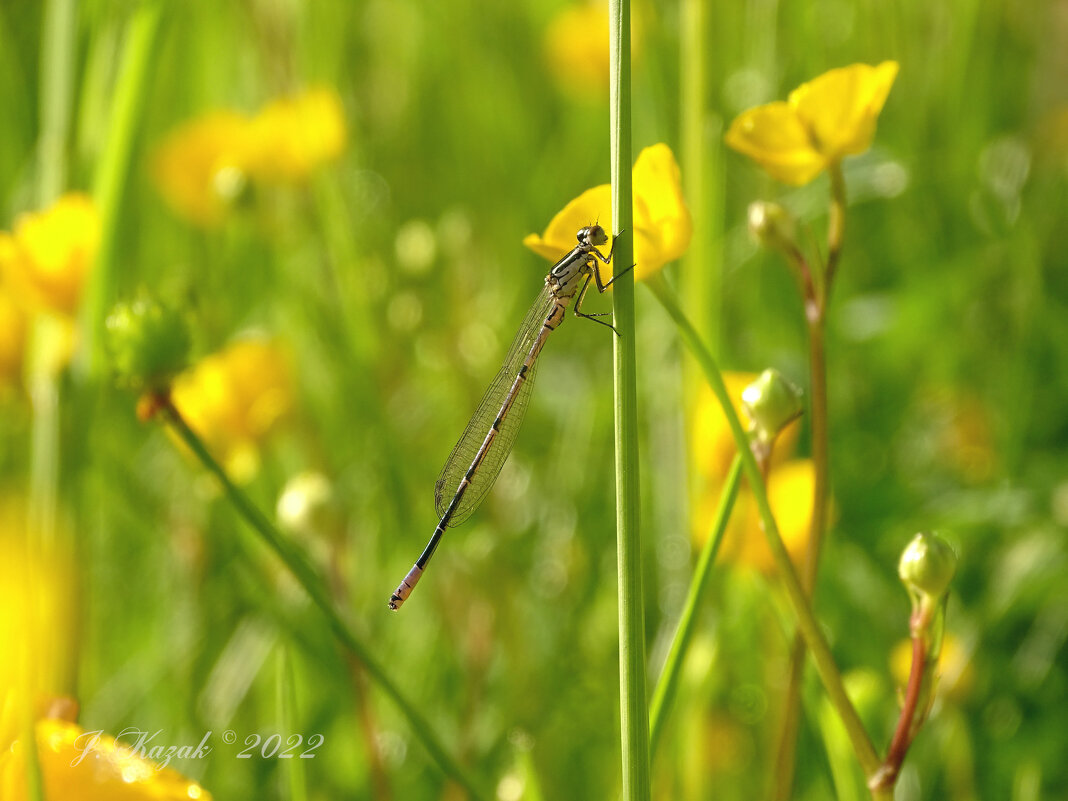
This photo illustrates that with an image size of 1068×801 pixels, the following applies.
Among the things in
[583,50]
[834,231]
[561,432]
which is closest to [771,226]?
[834,231]

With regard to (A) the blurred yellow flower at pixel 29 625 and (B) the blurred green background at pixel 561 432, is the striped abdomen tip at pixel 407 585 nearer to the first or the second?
(B) the blurred green background at pixel 561 432

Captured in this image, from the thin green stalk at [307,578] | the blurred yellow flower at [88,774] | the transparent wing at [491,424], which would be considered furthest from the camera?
the transparent wing at [491,424]

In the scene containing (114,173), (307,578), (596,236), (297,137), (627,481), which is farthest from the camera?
(297,137)

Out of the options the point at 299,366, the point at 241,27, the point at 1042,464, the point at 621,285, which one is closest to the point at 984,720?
the point at 1042,464

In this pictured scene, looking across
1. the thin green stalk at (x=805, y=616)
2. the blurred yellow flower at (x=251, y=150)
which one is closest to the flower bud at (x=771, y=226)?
the thin green stalk at (x=805, y=616)

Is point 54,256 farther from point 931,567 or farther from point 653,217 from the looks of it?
point 931,567
